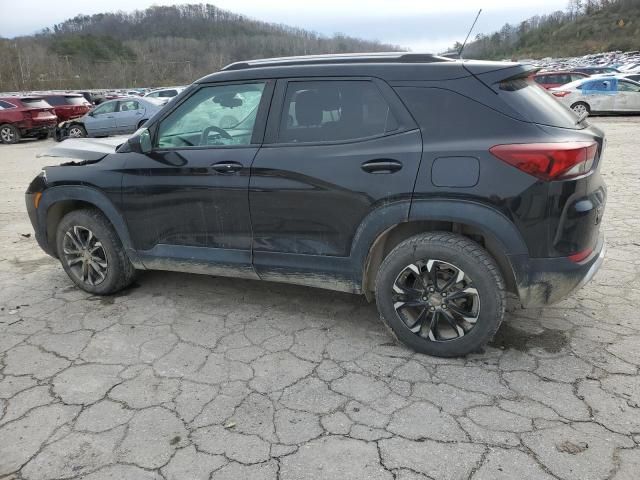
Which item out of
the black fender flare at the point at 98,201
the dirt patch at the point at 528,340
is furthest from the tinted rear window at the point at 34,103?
the dirt patch at the point at 528,340

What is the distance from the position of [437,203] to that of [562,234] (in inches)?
27.1

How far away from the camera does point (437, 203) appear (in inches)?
114

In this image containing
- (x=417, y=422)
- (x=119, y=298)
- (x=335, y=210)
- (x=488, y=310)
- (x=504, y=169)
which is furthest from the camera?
(x=119, y=298)

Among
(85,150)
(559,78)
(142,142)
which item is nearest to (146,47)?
(559,78)

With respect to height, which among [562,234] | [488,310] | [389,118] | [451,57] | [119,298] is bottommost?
[119,298]

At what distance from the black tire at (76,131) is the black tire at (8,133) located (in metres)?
1.99

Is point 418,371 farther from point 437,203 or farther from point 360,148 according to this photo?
point 360,148

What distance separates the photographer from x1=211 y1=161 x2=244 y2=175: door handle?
11.2ft

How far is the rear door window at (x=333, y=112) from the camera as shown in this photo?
3.10m

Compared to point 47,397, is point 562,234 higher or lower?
higher

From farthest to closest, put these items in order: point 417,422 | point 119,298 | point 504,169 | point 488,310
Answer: point 119,298 → point 488,310 → point 504,169 → point 417,422

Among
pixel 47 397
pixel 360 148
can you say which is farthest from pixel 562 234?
pixel 47 397

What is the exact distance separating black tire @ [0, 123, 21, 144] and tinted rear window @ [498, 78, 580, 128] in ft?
63.9

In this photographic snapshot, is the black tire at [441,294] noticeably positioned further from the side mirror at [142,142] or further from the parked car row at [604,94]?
the parked car row at [604,94]
